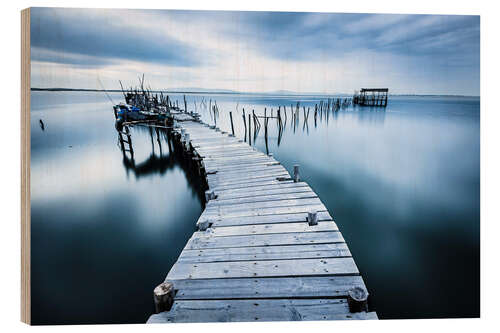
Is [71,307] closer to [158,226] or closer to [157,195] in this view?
[158,226]

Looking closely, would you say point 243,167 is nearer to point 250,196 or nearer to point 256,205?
point 250,196

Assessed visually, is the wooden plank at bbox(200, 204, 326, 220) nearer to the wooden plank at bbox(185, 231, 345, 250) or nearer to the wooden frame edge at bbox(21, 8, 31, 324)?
the wooden plank at bbox(185, 231, 345, 250)

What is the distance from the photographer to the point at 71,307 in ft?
12.2

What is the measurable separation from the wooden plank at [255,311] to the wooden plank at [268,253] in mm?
542

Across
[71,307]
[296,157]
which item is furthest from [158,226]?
[296,157]

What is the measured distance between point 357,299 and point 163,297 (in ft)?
5.54

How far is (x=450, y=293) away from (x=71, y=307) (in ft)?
18.6

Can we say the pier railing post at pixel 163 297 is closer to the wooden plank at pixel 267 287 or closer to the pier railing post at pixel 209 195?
the wooden plank at pixel 267 287

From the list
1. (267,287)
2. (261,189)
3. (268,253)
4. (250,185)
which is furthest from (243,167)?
(267,287)

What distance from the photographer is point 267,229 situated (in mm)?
3447

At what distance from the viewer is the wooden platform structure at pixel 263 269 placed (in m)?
2.34

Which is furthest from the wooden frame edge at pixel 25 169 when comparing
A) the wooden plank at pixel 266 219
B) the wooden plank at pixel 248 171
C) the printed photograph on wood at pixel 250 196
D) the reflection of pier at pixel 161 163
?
the reflection of pier at pixel 161 163

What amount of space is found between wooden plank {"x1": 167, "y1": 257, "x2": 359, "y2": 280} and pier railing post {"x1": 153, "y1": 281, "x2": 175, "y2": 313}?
0.34m

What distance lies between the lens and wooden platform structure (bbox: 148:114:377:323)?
2.34m
